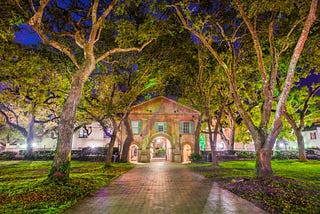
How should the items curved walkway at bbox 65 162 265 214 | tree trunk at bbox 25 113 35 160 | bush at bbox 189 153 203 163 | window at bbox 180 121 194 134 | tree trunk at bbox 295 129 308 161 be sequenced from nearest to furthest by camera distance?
curved walkway at bbox 65 162 265 214 < tree trunk at bbox 295 129 308 161 < bush at bbox 189 153 203 163 < tree trunk at bbox 25 113 35 160 < window at bbox 180 121 194 134

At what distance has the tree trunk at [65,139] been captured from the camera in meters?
8.84

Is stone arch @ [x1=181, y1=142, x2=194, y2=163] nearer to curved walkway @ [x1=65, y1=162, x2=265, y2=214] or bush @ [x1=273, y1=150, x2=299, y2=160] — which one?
bush @ [x1=273, y1=150, x2=299, y2=160]

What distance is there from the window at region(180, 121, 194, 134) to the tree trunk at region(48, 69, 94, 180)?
69.8ft

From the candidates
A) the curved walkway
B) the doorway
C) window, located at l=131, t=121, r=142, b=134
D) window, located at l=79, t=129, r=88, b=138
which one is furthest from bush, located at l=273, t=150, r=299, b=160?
window, located at l=79, t=129, r=88, b=138

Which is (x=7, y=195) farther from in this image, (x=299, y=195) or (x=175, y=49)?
(x=175, y=49)

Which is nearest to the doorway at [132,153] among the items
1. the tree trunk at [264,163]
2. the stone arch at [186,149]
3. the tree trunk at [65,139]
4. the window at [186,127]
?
the stone arch at [186,149]

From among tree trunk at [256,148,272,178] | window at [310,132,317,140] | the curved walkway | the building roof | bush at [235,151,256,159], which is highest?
the building roof

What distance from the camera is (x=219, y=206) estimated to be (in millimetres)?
6027

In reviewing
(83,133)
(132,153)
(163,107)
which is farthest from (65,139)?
(83,133)

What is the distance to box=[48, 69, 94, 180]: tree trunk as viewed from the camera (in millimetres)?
8836

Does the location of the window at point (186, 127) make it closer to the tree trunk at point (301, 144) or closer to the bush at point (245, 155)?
the bush at point (245, 155)

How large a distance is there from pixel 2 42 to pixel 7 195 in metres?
9.48

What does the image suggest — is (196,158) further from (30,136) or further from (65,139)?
(30,136)

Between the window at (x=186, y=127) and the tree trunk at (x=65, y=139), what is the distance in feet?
69.8
